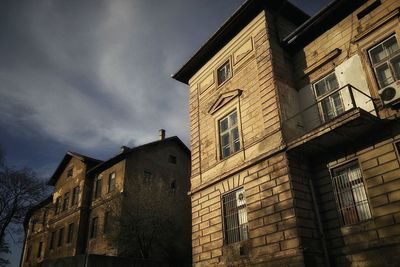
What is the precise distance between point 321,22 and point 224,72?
190 inches

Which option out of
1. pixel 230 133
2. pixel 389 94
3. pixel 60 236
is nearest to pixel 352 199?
pixel 389 94

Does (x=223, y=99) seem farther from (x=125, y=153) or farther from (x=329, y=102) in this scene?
(x=125, y=153)

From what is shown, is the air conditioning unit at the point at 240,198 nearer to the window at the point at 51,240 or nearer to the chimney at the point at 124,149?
the chimney at the point at 124,149

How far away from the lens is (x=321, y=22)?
12664 mm

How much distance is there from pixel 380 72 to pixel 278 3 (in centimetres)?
598

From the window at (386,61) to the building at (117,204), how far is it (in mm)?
15225

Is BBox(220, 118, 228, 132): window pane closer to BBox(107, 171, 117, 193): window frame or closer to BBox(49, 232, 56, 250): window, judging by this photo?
BBox(107, 171, 117, 193): window frame

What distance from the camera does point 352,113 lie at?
30.7ft

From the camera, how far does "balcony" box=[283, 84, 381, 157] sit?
9507 mm

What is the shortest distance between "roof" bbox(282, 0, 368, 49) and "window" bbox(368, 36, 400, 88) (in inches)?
80.0

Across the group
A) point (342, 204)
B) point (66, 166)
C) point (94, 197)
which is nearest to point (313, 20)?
point (342, 204)

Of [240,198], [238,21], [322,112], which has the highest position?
[238,21]

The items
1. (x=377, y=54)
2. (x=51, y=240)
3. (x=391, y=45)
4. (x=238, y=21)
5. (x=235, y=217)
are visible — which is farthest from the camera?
(x=51, y=240)

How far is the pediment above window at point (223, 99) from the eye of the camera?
14163mm
